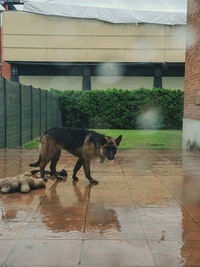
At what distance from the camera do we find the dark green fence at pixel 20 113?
10938mm

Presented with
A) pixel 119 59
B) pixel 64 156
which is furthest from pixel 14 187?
pixel 119 59

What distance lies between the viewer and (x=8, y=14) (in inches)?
1066

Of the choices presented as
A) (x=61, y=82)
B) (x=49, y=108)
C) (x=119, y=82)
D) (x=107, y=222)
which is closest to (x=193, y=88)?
(x=107, y=222)

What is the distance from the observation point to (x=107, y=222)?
13.4ft

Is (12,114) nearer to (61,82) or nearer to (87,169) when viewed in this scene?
(87,169)

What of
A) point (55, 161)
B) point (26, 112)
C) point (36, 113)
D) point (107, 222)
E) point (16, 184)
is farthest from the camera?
point (36, 113)

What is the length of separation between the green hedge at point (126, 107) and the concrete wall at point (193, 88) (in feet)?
35.9

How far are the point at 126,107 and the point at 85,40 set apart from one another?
834cm

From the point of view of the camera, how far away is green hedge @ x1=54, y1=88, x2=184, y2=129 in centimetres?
2275

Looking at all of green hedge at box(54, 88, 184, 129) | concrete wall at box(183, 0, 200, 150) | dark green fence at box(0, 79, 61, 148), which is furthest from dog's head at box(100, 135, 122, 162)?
green hedge at box(54, 88, 184, 129)

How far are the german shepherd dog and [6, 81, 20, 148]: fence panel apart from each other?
5.14m

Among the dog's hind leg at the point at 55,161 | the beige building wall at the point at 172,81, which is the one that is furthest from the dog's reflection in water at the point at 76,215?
the beige building wall at the point at 172,81

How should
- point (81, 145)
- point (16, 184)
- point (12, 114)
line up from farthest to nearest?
point (12, 114)
point (81, 145)
point (16, 184)

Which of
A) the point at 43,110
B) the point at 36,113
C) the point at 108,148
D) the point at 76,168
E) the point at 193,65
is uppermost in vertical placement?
the point at 193,65
